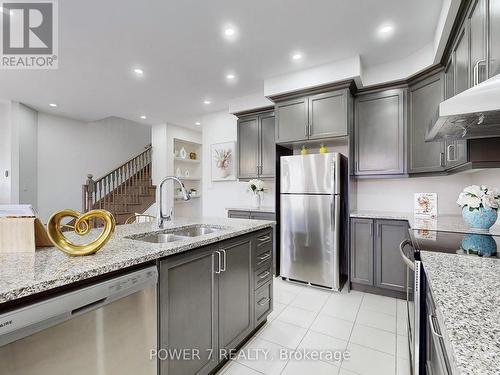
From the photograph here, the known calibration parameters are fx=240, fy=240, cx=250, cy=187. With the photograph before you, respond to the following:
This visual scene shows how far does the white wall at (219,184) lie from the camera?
4.60m

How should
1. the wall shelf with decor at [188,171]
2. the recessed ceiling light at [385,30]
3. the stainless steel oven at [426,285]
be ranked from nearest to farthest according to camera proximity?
the stainless steel oven at [426,285] → the recessed ceiling light at [385,30] → the wall shelf with decor at [188,171]

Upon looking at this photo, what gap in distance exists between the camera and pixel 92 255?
1.13 meters

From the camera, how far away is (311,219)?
10.0ft

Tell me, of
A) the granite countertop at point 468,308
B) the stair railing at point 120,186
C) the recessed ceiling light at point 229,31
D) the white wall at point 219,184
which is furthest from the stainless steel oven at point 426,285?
the stair railing at point 120,186

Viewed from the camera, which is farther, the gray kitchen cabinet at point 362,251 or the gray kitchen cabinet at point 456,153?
the gray kitchen cabinet at point 362,251

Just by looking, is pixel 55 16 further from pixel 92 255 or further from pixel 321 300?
pixel 321 300

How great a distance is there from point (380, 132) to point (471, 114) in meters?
1.92

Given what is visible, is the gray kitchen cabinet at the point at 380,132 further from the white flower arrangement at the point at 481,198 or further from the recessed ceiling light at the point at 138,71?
the recessed ceiling light at the point at 138,71

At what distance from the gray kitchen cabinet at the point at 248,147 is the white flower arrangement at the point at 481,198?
257 centimetres

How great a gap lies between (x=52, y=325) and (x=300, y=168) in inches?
108

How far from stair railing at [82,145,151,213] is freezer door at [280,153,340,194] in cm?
399

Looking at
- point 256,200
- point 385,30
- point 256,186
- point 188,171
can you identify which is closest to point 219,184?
point 256,200

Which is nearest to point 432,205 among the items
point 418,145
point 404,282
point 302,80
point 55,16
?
point 418,145

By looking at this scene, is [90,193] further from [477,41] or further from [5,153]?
[477,41]
